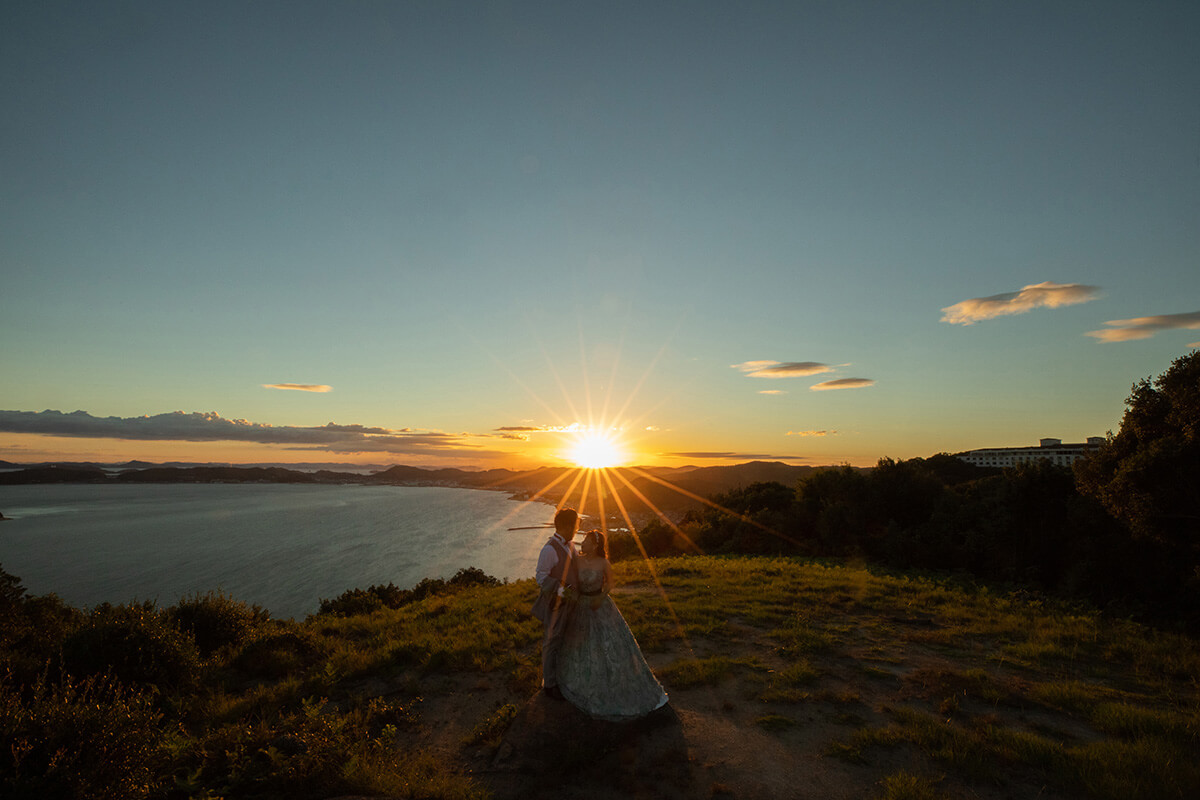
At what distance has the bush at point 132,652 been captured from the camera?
7.86m

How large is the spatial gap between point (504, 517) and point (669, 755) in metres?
85.1

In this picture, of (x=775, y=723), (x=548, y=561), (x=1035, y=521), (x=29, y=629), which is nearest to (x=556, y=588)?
(x=548, y=561)

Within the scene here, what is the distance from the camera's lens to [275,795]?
459 centimetres

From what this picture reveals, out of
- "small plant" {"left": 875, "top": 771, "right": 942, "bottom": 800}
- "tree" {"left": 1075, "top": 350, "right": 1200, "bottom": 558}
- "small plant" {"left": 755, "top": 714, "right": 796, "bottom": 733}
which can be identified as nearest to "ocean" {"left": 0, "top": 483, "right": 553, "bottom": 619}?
"small plant" {"left": 755, "top": 714, "right": 796, "bottom": 733}

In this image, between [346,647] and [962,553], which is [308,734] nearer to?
[346,647]

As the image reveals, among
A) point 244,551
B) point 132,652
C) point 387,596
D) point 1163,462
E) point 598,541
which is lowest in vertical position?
point 244,551

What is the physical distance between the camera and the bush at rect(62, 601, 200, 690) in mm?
7863

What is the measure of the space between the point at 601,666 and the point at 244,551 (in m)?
51.9

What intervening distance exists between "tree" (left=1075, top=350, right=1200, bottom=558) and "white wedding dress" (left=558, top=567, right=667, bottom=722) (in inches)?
499

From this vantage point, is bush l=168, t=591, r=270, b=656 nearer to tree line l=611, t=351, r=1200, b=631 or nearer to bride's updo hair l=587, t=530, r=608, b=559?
bride's updo hair l=587, t=530, r=608, b=559

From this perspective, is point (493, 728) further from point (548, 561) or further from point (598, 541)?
point (598, 541)

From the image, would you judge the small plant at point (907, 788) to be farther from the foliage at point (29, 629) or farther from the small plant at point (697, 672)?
the foliage at point (29, 629)

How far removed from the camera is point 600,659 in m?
6.52

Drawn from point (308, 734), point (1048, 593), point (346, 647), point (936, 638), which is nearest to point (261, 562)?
point (346, 647)
